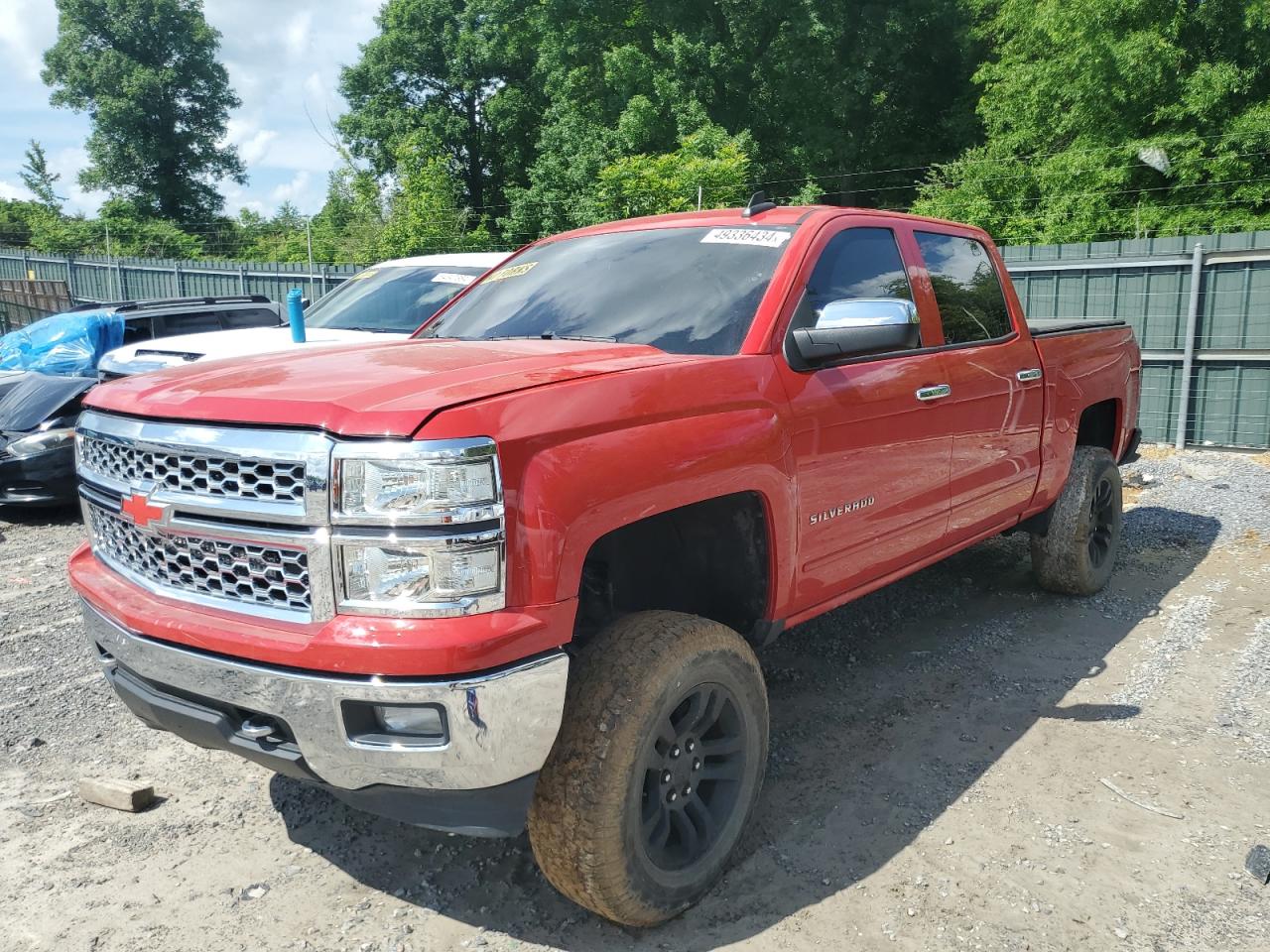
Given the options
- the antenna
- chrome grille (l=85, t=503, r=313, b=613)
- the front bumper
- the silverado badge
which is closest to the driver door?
the silverado badge

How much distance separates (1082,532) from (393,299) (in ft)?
17.3

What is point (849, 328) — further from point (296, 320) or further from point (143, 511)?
point (296, 320)

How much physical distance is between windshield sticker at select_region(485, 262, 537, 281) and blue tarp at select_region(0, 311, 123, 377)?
6641mm

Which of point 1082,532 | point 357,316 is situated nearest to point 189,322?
point 357,316

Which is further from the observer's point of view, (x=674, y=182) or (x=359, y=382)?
(x=674, y=182)

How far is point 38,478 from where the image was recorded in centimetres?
771

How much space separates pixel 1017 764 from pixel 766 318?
1.97 m

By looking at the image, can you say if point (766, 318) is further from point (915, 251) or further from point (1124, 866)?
point (1124, 866)

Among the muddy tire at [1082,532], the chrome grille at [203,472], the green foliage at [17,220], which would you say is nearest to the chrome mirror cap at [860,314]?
the chrome grille at [203,472]

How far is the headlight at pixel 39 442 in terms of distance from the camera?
773 centimetres

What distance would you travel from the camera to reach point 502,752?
94.0 inches

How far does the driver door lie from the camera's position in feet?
11.0

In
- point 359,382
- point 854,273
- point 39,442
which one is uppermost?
point 854,273

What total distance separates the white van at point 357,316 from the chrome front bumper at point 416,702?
4.66 metres
